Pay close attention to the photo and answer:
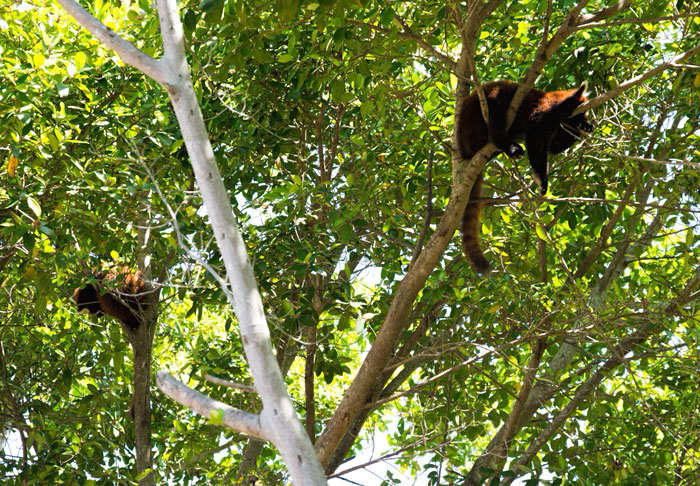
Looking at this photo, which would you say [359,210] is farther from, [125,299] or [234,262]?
[125,299]

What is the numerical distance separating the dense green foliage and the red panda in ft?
0.45

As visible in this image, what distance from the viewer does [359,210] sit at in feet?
14.0

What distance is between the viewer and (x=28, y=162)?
479 cm

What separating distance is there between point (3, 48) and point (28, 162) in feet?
2.47

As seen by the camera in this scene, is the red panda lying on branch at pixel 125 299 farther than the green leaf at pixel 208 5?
Yes

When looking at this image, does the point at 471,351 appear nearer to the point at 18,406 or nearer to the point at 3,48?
the point at 18,406

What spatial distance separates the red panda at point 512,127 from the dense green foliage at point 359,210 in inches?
5.4

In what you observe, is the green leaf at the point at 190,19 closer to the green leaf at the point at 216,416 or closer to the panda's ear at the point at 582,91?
the green leaf at the point at 216,416

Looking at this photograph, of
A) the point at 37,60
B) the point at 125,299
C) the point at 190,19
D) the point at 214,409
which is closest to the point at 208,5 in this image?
the point at 190,19

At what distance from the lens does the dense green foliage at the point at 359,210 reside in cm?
416

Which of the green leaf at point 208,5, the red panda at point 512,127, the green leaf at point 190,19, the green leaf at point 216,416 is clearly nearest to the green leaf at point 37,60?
the green leaf at point 190,19

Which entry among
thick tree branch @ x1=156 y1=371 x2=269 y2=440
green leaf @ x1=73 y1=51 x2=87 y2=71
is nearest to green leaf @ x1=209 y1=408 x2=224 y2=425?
thick tree branch @ x1=156 y1=371 x2=269 y2=440

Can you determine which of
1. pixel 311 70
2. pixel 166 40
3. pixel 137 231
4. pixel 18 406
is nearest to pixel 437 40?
pixel 311 70

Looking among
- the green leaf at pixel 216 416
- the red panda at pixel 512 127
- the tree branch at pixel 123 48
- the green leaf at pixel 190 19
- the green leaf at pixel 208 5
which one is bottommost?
the green leaf at pixel 216 416
